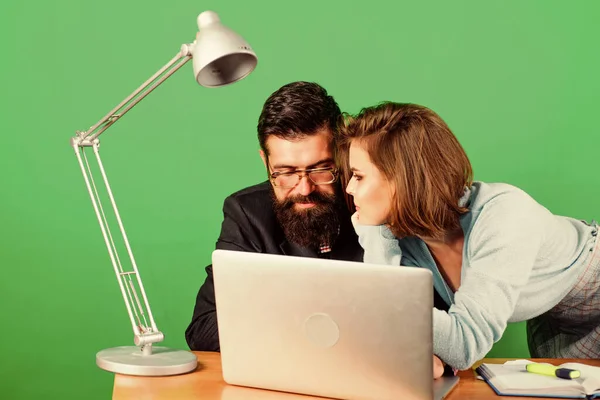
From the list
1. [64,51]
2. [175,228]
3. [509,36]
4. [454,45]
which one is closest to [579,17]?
[509,36]

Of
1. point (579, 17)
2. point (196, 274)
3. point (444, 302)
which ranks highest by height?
point (579, 17)

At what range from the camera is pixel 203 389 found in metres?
1.84

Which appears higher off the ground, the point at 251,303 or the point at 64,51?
the point at 64,51

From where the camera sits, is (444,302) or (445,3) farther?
(445,3)

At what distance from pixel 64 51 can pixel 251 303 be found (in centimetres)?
179

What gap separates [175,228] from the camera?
10.7 feet

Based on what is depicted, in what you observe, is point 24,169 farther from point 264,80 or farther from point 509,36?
point 509,36

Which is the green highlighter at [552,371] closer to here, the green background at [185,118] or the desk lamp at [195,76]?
→ the desk lamp at [195,76]

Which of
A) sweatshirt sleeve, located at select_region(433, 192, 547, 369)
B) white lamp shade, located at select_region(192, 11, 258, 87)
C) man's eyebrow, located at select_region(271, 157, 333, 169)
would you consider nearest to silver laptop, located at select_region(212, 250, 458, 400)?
sweatshirt sleeve, located at select_region(433, 192, 547, 369)

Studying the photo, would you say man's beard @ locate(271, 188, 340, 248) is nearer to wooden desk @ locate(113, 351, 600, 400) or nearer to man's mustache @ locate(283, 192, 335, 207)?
man's mustache @ locate(283, 192, 335, 207)

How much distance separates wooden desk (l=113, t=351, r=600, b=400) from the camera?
5.85ft

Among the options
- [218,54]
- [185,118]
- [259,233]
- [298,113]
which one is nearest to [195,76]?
[218,54]

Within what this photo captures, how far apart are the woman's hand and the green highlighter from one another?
0.64 feet

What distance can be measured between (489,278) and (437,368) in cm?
26
